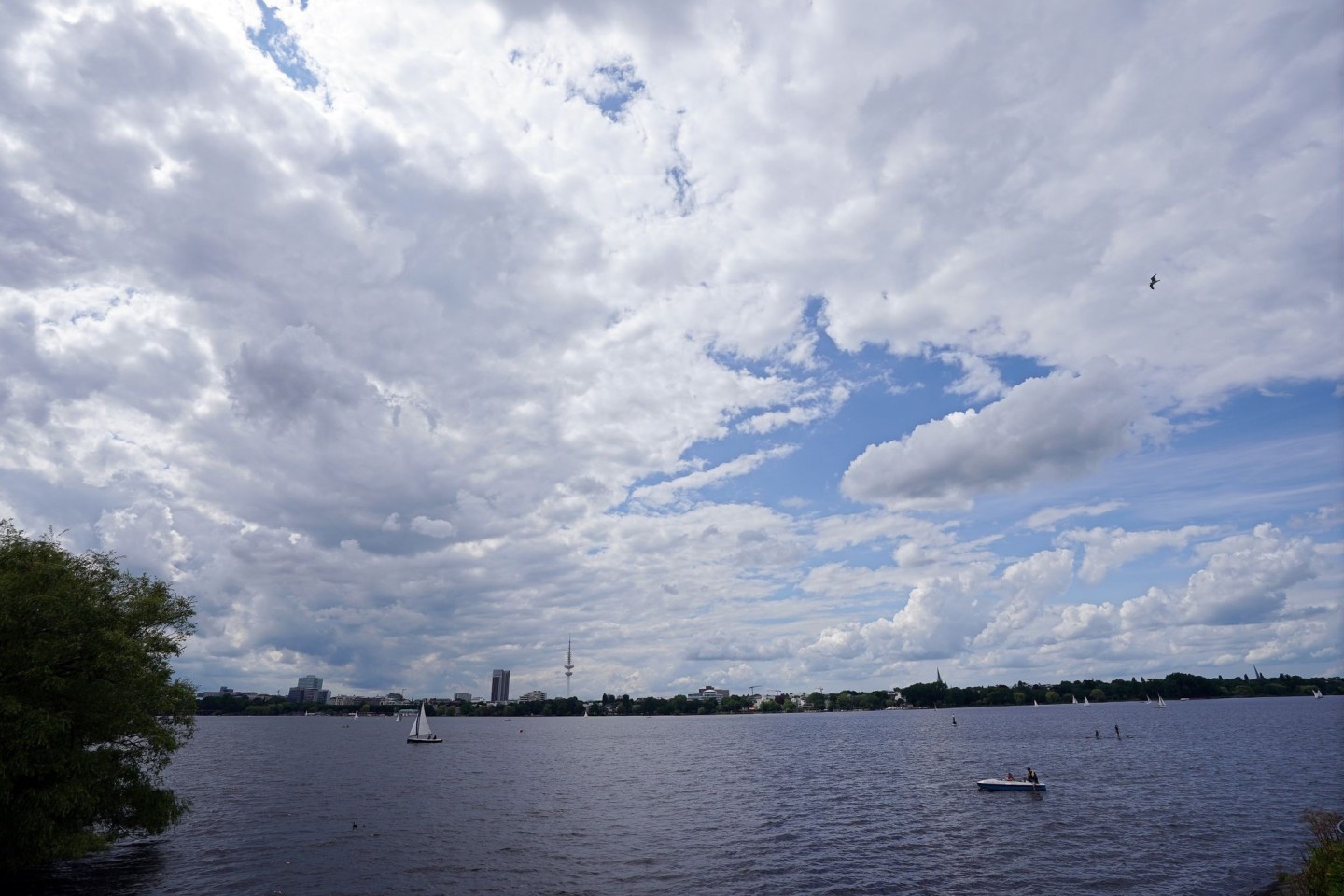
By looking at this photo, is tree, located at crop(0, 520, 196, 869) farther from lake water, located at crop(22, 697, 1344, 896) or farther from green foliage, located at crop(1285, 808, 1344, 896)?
green foliage, located at crop(1285, 808, 1344, 896)

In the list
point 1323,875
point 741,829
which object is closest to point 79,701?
point 741,829

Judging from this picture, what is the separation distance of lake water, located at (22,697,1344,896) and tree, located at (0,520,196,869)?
17.9 ft

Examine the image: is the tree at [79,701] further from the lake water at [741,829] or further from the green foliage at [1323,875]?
the green foliage at [1323,875]

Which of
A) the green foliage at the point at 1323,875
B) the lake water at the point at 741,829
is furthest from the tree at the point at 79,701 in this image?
the green foliage at the point at 1323,875

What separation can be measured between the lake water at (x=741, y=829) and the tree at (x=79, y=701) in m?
5.46

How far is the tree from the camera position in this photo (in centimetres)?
4219

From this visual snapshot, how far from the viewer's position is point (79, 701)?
150 ft

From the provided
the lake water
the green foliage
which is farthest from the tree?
the green foliage

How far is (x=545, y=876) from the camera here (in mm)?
53344

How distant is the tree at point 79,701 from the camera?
138 ft

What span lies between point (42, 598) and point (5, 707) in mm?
6868

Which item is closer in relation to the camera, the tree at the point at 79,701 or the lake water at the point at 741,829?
the tree at the point at 79,701

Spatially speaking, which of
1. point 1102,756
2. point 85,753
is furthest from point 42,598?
point 1102,756

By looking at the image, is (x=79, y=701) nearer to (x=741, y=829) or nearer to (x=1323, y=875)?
(x=741, y=829)
